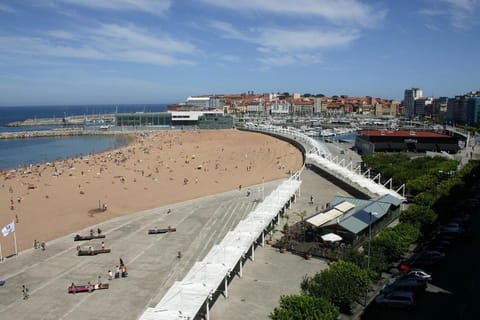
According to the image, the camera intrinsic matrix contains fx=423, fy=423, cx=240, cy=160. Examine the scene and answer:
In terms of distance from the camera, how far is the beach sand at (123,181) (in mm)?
27928

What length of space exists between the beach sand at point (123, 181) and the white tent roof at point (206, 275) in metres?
11.5

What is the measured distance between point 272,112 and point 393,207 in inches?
5485

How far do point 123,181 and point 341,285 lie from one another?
103 feet

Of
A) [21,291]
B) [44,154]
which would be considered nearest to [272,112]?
[44,154]

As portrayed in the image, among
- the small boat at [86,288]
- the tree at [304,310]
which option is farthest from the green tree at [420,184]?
the small boat at [86,288]

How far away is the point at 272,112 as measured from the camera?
161 metres

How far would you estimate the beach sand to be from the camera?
91.6ft

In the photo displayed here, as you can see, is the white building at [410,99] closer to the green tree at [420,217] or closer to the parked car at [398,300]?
the green tree at [420,217]

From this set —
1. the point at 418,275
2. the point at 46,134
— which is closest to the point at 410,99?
the point at 46,134

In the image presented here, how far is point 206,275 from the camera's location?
47.1ft

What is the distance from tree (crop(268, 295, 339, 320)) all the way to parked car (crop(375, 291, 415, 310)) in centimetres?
366

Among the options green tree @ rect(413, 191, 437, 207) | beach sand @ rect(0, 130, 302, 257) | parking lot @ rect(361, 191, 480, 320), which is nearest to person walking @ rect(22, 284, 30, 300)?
beach sand @ rect(0, 130, 302, 257)

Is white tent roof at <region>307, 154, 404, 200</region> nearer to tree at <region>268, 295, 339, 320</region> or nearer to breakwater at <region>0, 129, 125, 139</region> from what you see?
tree at <region>268, 295, 339, 320</region>

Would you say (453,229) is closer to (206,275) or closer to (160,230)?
(206,275)
